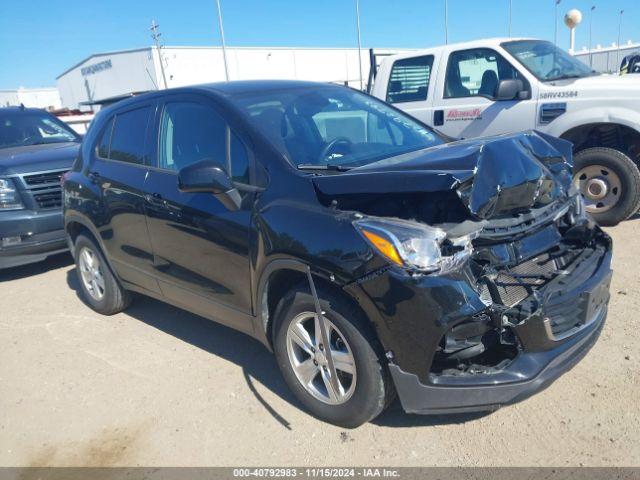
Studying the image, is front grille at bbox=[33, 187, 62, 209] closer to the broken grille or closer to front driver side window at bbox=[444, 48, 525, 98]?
front driver side window at bbox=[444, 48, 525, 98]

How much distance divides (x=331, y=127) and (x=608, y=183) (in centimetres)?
358

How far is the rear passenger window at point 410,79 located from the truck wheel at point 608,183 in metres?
2.06

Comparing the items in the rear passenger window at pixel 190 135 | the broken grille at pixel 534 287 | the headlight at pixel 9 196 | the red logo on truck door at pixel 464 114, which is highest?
the rear passenger window at pixel 190 135

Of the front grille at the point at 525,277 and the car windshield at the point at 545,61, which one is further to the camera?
the car windshield at the point at 545,61

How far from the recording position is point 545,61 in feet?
20.4

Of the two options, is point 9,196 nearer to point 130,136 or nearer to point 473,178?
point 130,136

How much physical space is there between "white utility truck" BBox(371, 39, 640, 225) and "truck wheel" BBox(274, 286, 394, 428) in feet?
13.2

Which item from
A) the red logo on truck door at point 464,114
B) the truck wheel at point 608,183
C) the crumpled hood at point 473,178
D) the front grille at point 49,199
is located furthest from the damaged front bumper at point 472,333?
the front grille at point 49,199

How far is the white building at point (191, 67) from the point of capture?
147 ft

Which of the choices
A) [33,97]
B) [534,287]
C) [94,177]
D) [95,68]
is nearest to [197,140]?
[94,177]

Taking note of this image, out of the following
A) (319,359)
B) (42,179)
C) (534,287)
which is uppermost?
(42,179)

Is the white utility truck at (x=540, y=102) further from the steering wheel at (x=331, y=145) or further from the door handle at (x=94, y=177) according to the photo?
the door handle at (x=94, y=177)

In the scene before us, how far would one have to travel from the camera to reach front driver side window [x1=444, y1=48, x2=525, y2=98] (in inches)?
244

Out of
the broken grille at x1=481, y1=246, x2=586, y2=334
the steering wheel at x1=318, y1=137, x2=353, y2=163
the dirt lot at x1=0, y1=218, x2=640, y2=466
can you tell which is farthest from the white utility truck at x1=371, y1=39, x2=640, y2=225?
the broken grille at x1=481, y1=246, x2=586, y2=334
